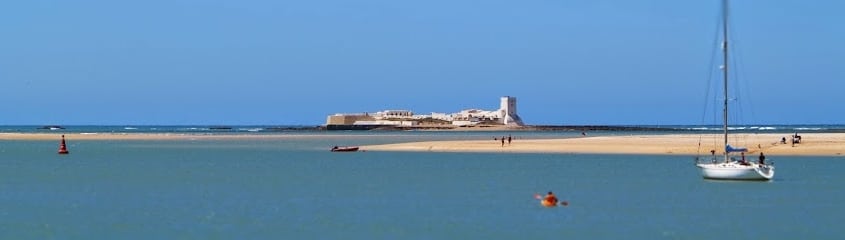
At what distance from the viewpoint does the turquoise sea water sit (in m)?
25.0

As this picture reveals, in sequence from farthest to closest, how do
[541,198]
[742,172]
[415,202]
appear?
[742,172] → [541,198] → [415,202]

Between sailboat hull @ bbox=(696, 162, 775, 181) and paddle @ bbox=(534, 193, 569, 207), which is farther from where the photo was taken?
sailboat hull @ bbox=(696, 162, 775, 181)

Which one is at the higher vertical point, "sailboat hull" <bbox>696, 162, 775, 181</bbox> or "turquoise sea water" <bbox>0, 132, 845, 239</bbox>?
"sailboat hull" <bbox>696, 162, 775, 181</bbox>

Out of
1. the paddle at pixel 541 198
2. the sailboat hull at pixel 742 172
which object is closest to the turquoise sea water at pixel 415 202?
the paddle at pixel 541 198

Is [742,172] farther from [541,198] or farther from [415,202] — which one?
[415,202]

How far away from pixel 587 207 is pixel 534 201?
2050 mm

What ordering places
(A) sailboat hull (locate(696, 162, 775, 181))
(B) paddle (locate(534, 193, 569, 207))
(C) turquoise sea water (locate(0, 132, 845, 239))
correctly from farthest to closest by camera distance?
(A) sailboat hull (locate(696, 162, 775, 181)), (B) paddle (locate(534, 193, 569, 207)), (C) turquoise sea water (locate(0, 132, 845, 239))

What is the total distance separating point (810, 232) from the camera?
971 inches

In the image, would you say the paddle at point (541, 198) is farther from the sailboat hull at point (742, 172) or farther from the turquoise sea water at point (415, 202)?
the sailboat hull at point (742, 172)

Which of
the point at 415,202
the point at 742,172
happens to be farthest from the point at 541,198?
the point at 742,172

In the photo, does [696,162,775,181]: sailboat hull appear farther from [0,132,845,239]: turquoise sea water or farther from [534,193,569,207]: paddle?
[534,193,569,207]: paddle

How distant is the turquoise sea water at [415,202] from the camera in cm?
2505

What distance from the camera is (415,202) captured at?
104ft

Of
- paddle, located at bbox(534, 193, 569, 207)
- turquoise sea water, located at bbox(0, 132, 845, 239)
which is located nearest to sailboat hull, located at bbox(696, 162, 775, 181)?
turquoise sea water, located at bbox(0, 132, 845, 239)
